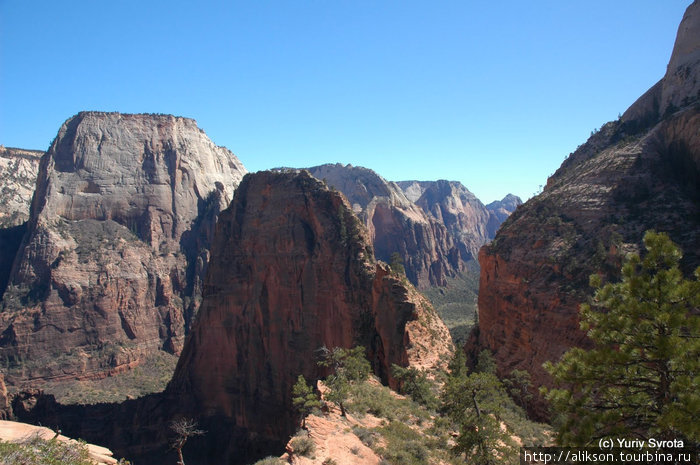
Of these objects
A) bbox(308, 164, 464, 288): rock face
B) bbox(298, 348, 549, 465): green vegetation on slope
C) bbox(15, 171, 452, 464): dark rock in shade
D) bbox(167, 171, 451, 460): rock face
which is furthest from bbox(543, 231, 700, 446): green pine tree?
bbox(308, 164, 464, 288): rock face

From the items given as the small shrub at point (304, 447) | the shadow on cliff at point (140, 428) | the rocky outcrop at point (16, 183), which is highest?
the rocky outcrop at point (16, 183)

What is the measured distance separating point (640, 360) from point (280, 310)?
43215 millimetres

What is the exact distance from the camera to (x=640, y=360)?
865cm

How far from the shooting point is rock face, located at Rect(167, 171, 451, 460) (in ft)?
126

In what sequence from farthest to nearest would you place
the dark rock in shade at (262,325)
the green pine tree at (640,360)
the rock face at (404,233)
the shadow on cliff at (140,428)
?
1. the rock face at (404,233)
2. the shadow on cliff at (140,428)
3. the dark rock in shade at (262,325)
4. the green pine tree at (640,360)

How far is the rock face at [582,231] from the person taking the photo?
89.7ft

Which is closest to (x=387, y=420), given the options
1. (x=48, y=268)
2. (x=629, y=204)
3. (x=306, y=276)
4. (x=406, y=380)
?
(x=406, y=380)

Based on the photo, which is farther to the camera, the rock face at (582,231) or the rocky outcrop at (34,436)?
the rock face at (582,231)

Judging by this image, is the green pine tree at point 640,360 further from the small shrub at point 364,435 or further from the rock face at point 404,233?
the rock face at point 404,233

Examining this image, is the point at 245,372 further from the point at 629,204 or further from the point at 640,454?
the point at 640,454

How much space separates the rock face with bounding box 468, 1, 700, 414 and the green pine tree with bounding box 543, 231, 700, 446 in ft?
59.5

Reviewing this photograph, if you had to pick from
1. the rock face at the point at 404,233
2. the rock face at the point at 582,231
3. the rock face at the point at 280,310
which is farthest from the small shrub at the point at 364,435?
the rock face at the point at 404,233

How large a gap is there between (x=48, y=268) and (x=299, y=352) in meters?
54.7

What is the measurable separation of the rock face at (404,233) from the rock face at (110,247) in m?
44.6
